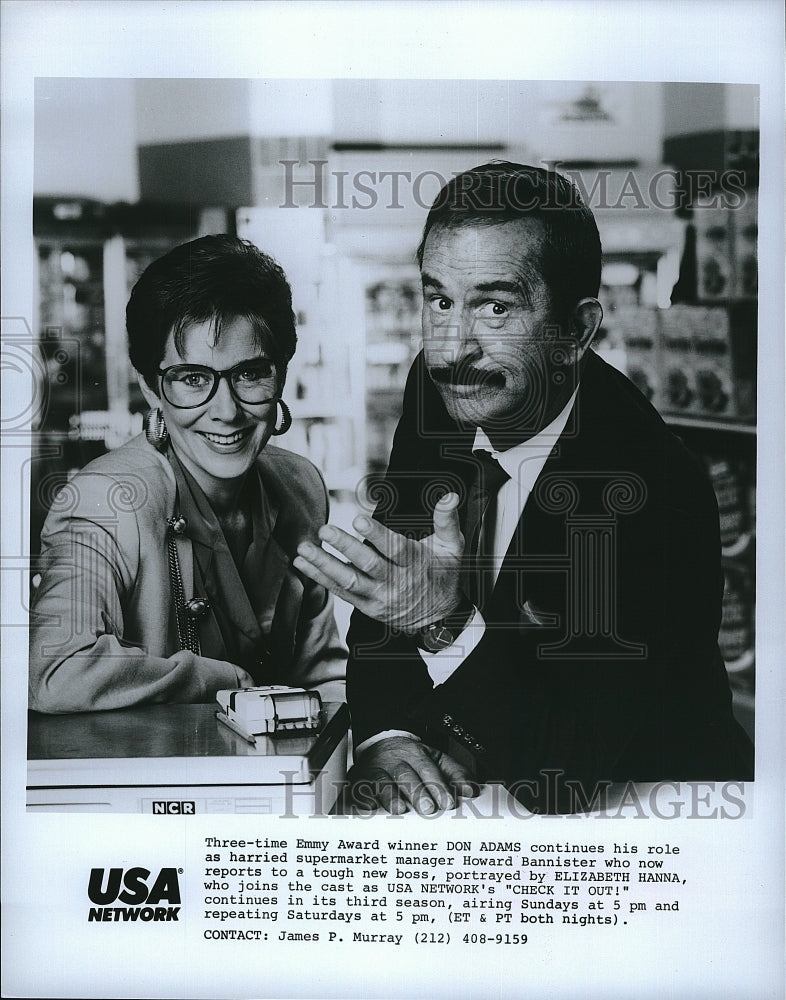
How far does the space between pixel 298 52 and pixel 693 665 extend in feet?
4.17

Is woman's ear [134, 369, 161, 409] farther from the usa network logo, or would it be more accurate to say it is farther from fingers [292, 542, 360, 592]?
the usa network logo

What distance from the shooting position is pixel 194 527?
1.59 m

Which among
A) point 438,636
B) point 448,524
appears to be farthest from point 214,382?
point 438,636

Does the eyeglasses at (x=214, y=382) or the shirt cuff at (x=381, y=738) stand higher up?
the eyeglasses at (x=214, y=382)

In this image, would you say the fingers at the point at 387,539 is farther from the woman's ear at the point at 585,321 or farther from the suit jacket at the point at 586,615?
the woman's ear at the point at 585,321

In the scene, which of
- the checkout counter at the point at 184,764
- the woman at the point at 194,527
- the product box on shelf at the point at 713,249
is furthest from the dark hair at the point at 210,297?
the product box on shelf at the point at 713,249

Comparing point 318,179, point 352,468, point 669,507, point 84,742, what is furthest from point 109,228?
point 669,507

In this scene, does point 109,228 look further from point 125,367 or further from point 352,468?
point 352,468

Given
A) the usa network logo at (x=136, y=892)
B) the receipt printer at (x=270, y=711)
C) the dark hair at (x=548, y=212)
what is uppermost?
the dark hair at (x=548, y=212)

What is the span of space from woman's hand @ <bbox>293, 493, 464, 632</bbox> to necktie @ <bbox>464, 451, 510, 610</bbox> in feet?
0.07

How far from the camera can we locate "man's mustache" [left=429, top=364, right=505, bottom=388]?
1.57 meters

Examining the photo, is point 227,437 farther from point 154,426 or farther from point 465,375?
point 465,375

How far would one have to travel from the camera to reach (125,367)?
1577 millimetres

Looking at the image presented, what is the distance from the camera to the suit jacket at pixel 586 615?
61.9 inches
